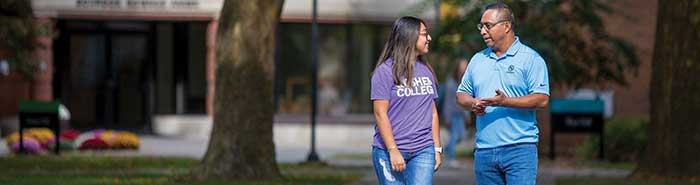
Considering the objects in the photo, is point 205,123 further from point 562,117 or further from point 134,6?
point 562,117

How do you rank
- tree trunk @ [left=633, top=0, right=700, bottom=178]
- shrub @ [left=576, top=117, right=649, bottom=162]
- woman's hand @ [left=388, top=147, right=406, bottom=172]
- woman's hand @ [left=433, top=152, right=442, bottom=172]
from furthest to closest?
1. shrub @ [left=576, top=117, right=649, bottom=162]
2. tree trunk @ [left=633, top=0, right=700, bottom=178]
3. woman's hand @ [left=433, top=152, right=442, bottom=172]
4. woman's hand @ [left=388, top=147, right=406, bottom=172]

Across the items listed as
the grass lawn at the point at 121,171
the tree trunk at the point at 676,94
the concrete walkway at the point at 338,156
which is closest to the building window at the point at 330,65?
the concrete walkway at the point at 338,156

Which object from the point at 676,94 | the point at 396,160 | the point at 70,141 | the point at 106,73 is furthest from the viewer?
the point at 106,73

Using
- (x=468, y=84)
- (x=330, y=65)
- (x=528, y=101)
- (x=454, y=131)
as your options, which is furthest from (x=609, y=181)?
(x=330, y=65)

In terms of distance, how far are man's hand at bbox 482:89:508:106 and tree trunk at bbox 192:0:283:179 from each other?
8.57 meters

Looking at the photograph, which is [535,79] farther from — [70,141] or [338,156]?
[70,141]

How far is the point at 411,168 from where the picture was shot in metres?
8.84

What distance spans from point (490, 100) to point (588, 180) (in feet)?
30.8

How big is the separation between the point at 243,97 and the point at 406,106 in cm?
823

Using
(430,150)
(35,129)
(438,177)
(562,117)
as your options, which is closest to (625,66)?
(562,117)

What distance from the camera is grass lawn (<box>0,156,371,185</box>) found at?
16.8 meters

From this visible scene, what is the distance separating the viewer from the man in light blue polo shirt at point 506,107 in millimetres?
8531

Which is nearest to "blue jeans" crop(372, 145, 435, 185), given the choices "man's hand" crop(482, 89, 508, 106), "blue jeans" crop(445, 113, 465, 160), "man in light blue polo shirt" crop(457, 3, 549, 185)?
"man in light blue polo shirt" crop(457, 3, 549, 185)

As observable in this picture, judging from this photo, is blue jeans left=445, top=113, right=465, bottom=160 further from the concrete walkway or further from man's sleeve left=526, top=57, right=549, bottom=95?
man's sleeve left=526, top=57, right=549, bottom=95
